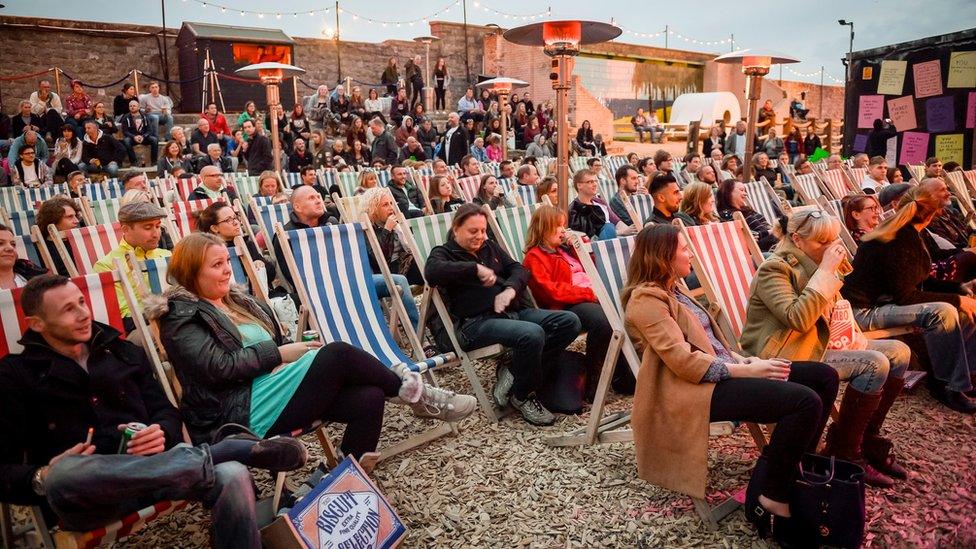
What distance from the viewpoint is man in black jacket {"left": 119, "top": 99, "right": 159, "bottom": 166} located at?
1221 centimetres

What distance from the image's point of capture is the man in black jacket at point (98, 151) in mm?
11141

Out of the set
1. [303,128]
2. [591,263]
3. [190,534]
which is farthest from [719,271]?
[303,128]

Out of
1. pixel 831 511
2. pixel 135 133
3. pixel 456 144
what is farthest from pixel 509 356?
pixel 135 133

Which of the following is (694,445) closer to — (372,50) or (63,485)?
(63,485)

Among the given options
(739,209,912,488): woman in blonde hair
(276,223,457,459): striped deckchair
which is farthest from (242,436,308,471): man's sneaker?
(739,209,912,488): woman in blonde hair

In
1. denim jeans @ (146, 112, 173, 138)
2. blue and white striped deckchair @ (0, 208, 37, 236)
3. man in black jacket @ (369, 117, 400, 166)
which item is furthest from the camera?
denim jeans @ (146, 112, 173, 138)

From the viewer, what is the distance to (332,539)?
2.08m

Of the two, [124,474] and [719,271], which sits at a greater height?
[719,271]

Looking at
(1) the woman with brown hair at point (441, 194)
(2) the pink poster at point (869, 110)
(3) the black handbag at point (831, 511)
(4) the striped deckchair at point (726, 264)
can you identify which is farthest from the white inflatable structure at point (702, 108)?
(3) the black handbag at point (831, 511)

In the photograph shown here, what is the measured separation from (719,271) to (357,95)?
45.1 ft

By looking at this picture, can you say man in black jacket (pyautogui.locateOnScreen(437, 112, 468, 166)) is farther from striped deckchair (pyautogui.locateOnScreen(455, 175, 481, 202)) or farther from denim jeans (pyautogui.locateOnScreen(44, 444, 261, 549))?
denim jeans (pyautogui.locateOnScreen(44, 444, 261, 549))

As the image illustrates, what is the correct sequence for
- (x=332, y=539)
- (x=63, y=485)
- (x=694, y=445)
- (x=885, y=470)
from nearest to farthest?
(x=63, y=485)
(x=332, y=539)
(x=694, y=445)
(x=885, y=470)

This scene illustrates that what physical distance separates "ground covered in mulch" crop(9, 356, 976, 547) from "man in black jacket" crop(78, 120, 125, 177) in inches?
396

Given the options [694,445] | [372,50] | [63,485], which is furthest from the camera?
[372,50]
